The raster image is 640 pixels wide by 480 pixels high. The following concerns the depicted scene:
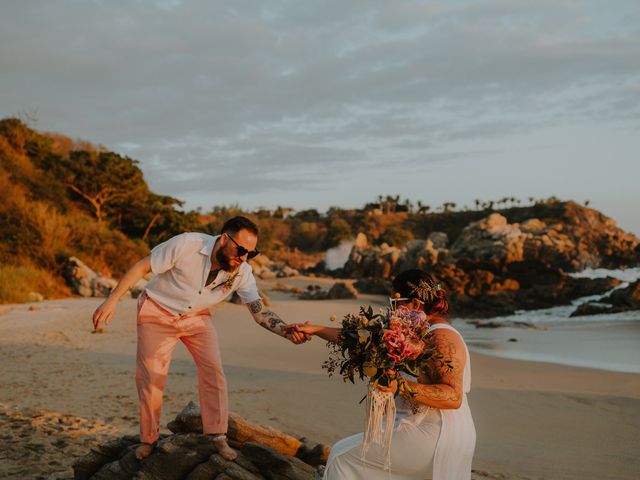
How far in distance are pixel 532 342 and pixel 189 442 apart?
1201 centimetres

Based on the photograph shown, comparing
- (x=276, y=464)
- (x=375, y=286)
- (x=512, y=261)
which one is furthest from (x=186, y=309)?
(x=375, y=286)

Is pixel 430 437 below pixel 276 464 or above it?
above

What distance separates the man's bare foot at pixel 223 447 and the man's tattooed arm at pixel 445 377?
1971mm

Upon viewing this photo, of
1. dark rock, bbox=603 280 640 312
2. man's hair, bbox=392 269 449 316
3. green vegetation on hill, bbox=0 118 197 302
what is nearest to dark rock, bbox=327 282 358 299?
green vegetation on hill, bbox=0 118 197 302

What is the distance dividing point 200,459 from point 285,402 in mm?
3820

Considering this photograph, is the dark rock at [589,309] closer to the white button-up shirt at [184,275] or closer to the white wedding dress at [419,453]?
the white button-up shirt at [184,275]

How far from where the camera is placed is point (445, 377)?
→ 3639 millimetres

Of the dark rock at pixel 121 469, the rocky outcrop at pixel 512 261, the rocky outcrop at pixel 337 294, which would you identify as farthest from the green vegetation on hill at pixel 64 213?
the dark rock at pixel 121 469

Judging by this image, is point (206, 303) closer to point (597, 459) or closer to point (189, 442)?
point (189, 442)

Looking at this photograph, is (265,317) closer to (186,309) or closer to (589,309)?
(186,309)

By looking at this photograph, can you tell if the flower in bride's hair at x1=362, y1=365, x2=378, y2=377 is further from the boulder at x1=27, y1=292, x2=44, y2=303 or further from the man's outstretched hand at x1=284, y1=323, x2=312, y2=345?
the boulder at x1=27, y1=292, x2=44, y2=303

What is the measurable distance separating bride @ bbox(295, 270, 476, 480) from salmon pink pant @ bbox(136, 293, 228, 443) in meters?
1.60

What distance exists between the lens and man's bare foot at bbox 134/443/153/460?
4887 mm

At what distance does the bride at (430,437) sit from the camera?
360 cm
